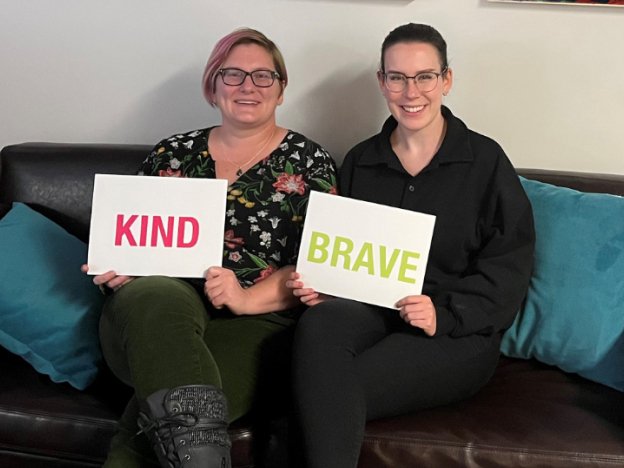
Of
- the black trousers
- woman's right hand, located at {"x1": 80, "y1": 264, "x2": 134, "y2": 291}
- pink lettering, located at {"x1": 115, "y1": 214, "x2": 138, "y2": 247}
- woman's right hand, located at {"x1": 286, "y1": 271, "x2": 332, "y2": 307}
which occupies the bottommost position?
the black trousers

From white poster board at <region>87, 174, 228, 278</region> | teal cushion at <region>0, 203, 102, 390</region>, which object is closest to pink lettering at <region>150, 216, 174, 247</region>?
white poster board at <region>87, 174, 228, 278</region>

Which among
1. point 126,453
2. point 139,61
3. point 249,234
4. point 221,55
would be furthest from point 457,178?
point 139,61

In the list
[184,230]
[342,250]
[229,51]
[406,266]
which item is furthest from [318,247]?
[229,51]

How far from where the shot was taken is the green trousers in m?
1.48

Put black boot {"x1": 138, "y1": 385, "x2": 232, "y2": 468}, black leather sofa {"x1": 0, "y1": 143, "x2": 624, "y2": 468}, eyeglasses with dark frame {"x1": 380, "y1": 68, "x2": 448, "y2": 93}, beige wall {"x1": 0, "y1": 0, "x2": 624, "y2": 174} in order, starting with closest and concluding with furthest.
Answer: black boot {"x1": 138, "y1": 385, "x2": 232, "y2": 468}, black leather sofa {"x1": 0, "y1": 143, "x2": 624, "y2": 468}, eyeglasses with dark frame {"x1": 380, "y1": 68, "x2": 448, "y2": 93}, beige wall {"x1": 0, "y1": 0, "x2": 624, "y2": 174}

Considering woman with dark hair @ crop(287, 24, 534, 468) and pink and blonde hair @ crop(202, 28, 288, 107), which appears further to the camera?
pink and blonde hair @ crop(202, 28, 288, 107)

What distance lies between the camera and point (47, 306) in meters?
1.79

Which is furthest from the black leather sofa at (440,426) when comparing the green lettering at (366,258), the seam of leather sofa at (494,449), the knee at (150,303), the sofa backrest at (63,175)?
the sofa backrest at (63,175)

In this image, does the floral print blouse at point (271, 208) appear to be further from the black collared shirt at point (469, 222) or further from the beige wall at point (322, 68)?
the beige wall at point (322, 68)

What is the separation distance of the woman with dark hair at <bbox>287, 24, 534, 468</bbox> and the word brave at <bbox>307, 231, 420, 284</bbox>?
0.07m

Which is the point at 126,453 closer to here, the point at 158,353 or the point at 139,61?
the point at 158,353

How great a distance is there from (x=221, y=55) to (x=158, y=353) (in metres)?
0.79

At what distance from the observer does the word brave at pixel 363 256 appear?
1.67 metres

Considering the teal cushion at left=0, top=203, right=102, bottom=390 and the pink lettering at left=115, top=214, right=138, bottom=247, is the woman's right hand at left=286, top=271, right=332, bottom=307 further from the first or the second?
the teal cushion at left=0, top=203, right=102, bottom=390
